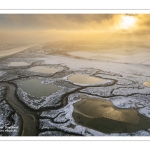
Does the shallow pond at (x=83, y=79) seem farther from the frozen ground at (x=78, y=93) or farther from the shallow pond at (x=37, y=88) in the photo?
the shallow pond at (x=37, y=88)

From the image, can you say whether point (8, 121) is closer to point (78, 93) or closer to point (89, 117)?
point (89, 117)

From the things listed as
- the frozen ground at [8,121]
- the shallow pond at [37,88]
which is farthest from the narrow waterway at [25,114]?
the shallow pond at [37,88]
